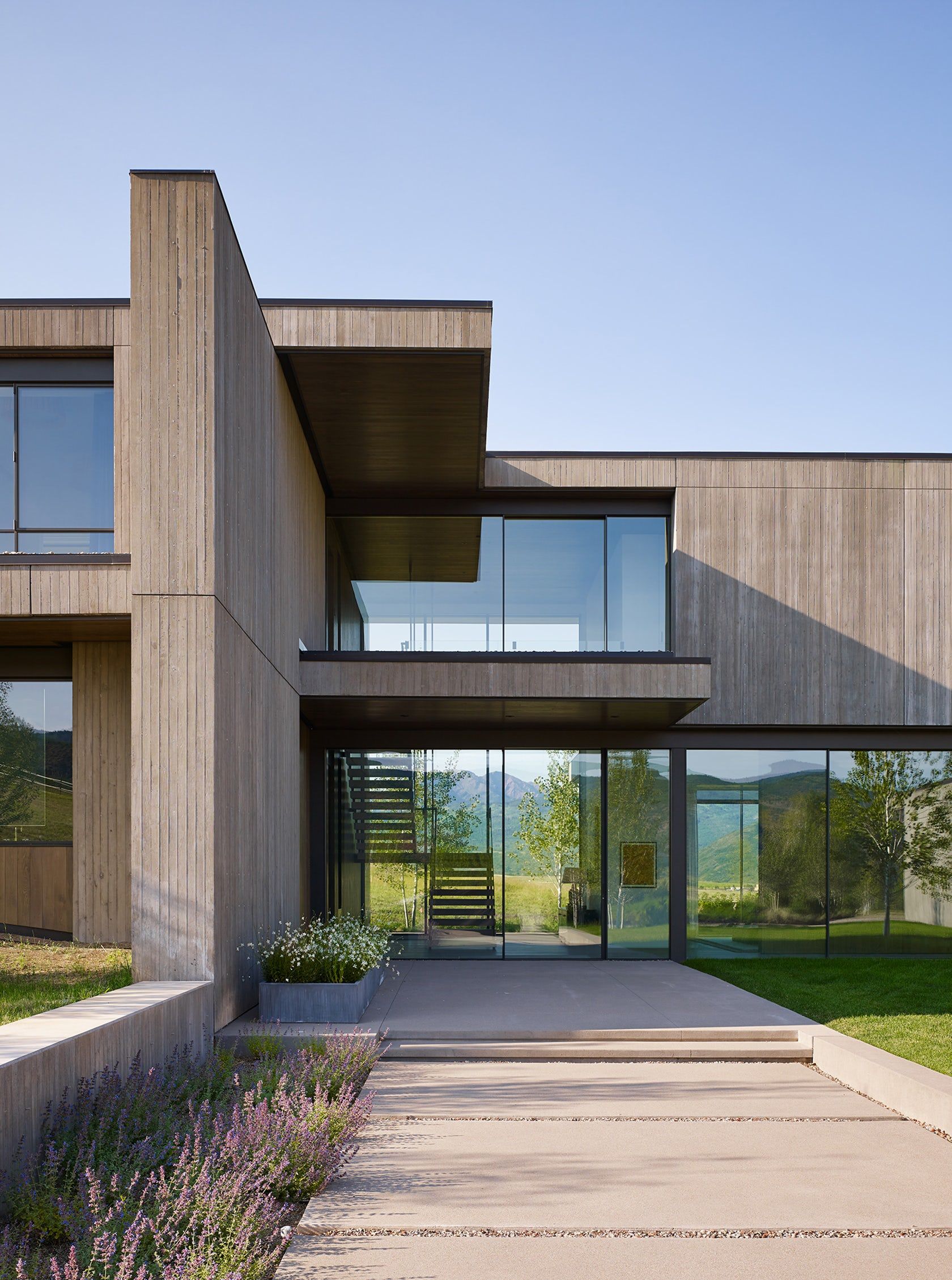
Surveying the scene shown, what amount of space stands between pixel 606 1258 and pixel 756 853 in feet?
37.1

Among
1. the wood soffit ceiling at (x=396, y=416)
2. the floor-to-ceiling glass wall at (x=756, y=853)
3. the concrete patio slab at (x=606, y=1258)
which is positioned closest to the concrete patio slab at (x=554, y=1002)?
the floor-to-ceiling glass wall at (x=756, y=853)

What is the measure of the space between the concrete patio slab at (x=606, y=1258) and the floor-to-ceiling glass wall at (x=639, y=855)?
1030 centimetres

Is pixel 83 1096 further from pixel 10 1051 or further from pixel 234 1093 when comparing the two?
pixel 234 1093

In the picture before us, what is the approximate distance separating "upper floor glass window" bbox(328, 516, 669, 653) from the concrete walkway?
727 centimetres

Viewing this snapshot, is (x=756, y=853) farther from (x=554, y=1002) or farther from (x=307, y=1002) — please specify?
(x=307, y=1002)

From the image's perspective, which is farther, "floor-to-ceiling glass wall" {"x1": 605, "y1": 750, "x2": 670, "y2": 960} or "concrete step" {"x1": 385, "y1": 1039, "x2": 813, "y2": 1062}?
"floor-to-ceiling glass wall" {"x1": 605, "y1": 750, "x2": 670, "y2": 960}

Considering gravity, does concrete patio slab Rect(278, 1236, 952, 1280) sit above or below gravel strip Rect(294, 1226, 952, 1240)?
above

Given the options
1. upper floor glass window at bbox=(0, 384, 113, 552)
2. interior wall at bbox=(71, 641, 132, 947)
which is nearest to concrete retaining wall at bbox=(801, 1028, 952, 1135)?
interior wall at bbox=(71, 641, 132, 947)

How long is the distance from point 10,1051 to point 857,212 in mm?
14311

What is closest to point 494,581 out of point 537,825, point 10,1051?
point 537,825

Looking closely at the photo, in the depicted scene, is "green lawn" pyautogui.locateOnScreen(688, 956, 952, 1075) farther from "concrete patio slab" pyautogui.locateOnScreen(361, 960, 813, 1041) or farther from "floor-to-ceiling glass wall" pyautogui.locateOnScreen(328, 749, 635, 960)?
"floor-to-ceiling glass wall" pyautogui.locateOnScreen(328, 749, 635, 960)

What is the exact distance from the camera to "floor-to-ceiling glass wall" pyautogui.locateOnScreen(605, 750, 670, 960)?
49.5ft

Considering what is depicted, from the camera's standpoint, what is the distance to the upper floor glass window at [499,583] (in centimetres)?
1443

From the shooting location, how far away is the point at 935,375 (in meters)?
18.9
